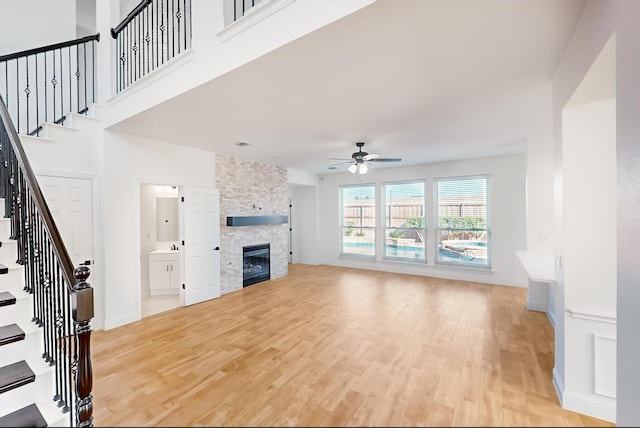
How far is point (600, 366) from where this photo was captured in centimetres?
182

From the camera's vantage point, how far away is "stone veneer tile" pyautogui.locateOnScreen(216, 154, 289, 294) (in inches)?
198

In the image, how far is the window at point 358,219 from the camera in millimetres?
Result: 7219

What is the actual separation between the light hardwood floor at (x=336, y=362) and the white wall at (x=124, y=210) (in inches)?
13.3

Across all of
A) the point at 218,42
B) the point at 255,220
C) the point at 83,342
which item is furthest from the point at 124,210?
the point at 218,42

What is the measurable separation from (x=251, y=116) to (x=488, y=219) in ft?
16.9

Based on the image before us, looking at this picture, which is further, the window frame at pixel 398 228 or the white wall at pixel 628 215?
the window frame at pixel 398 228

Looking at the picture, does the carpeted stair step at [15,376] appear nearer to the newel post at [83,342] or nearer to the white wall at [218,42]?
the newel post at [83,342]

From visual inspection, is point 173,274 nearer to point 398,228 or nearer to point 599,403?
point 398,228

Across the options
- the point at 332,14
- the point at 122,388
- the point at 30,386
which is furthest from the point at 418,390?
the point at 30,386

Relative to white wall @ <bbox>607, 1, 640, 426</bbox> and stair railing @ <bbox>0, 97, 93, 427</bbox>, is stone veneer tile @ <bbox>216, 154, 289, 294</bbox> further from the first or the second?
white wall @ <bbox>607, 1, 640, 426</bbox>

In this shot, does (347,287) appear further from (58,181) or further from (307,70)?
(58,181)

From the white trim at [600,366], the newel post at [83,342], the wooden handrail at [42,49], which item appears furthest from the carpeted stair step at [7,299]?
the white trim at [600,366]

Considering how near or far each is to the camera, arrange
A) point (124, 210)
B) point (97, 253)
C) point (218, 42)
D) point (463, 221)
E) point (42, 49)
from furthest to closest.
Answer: point (463, 221) < point (124, 210) < point (97, 253) < point (42, 49) < point (218, 42)

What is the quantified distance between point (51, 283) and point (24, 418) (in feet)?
2.57
